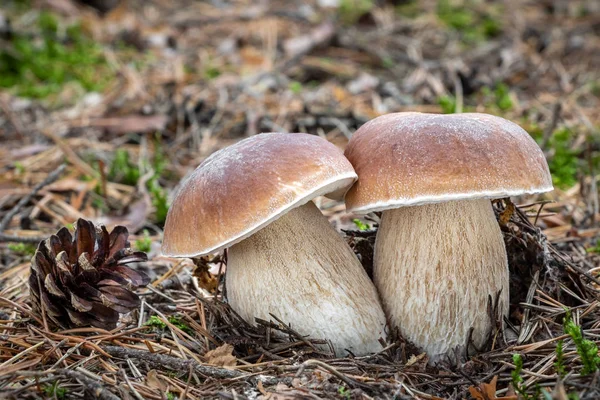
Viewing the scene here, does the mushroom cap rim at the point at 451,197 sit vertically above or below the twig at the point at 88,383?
above

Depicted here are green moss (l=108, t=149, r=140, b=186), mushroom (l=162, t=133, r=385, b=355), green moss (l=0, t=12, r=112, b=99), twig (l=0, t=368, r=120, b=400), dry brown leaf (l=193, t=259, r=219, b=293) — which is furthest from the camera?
green moss (l=0, t=12, r=112, b=99)

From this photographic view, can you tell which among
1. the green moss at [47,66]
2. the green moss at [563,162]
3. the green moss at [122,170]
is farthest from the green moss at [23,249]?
the green moss at [563,162]

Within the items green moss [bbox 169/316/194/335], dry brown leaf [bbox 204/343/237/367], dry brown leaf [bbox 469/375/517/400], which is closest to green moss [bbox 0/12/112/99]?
green moss [bbox 169/316/194/335]

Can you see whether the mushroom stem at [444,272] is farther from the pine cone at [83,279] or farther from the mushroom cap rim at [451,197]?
the pine cone at [83,279]

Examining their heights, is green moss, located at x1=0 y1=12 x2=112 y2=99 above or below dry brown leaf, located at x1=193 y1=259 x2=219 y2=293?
above

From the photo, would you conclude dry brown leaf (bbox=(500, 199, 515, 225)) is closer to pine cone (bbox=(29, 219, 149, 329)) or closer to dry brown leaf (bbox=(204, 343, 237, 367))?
dry brown leaf (bbox=(204, 343, 237, 367))
